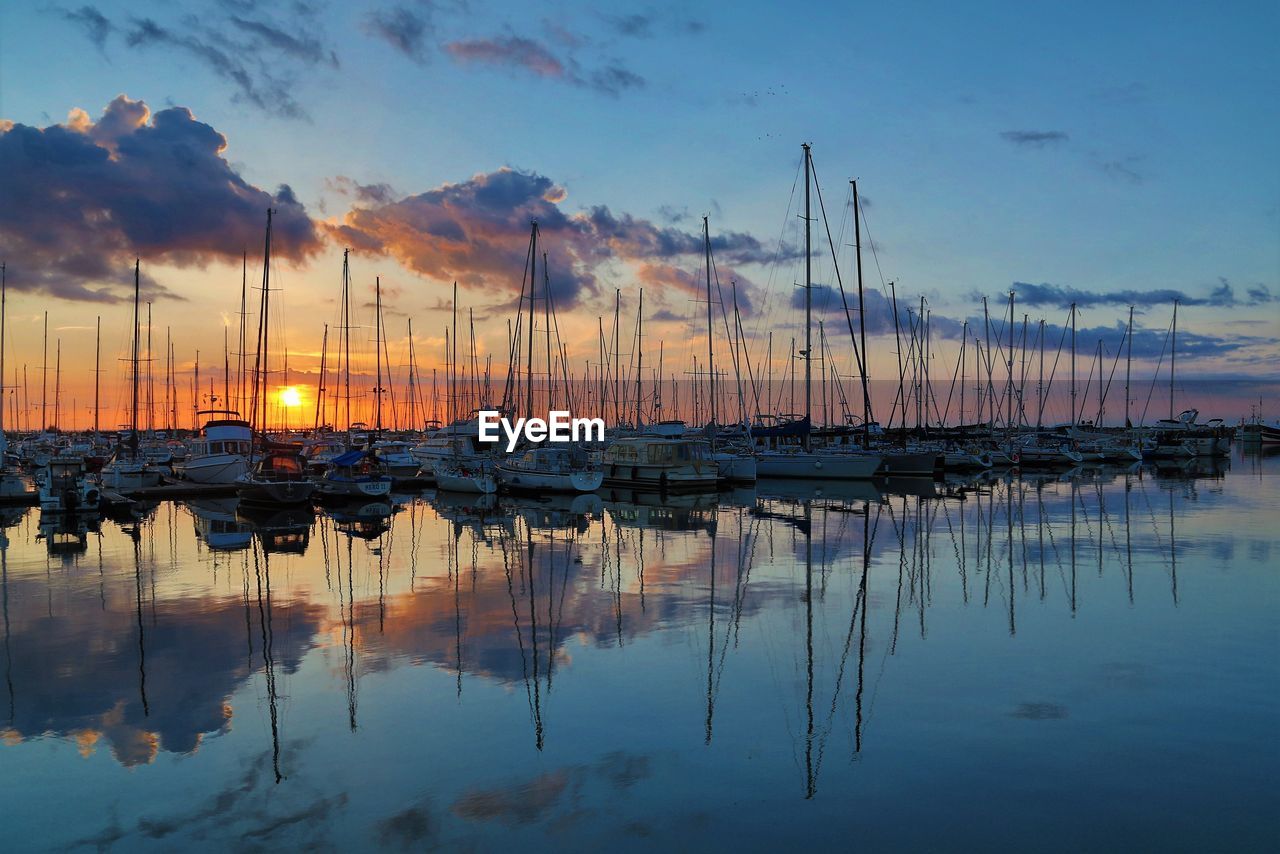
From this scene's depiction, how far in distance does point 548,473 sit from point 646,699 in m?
33.2

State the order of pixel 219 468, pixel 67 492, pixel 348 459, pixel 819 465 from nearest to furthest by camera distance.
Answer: pixel 67 492 → pixel 219 468 → pixel 348 459 → pixel 819 465

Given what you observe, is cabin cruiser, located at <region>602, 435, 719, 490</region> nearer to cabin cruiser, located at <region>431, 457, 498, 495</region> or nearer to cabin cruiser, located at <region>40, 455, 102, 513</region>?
cabin cruiser, located at <region>431, 457, 498, 495</region>

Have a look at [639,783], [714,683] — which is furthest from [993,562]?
[639,783]

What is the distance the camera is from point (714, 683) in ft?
42.0

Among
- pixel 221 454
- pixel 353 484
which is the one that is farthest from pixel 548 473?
pixel 221 454

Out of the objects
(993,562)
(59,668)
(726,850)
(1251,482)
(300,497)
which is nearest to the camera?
(726,850)

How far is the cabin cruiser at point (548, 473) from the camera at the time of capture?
44438mm

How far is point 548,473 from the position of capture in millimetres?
44875

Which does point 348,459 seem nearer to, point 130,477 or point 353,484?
point 353,484

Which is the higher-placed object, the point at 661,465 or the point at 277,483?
the point at 661,465

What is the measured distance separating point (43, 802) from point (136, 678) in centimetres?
457

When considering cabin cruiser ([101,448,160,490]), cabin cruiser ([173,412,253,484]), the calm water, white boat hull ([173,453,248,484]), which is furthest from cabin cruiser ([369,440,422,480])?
the calm water

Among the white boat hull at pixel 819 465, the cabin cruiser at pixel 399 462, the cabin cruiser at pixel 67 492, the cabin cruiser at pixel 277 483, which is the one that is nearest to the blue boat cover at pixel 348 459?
the cabin cruiser at pixel 399 462

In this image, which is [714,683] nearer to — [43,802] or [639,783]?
[639,783]
